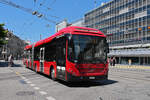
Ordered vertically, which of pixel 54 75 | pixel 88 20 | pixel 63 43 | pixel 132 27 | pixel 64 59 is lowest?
pixel 54 75

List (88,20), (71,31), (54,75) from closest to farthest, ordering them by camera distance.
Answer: (71,31)
(54,75)
(88,20)

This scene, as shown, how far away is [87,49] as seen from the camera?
28.9ft

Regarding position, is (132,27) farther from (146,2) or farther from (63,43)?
(63,43)

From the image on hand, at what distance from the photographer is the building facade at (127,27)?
1811 inches

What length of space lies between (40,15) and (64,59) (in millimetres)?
9477

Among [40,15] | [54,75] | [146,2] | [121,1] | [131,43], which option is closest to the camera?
[54,75]

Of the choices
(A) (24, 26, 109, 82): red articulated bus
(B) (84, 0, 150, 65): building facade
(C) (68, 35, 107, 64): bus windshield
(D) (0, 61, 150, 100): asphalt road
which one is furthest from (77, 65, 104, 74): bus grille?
(B) (84, 0, 150, 65): building facade

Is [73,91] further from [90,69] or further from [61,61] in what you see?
[61,61]

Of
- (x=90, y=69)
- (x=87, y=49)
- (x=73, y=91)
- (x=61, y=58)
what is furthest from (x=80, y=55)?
(x=73, y=91)

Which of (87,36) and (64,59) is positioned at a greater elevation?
(87,36)

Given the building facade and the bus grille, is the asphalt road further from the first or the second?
the building facade

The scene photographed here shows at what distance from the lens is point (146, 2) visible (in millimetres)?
47875

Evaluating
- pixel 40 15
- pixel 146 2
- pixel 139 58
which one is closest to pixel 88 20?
pixel 146 2

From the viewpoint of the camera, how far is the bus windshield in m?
8.48
